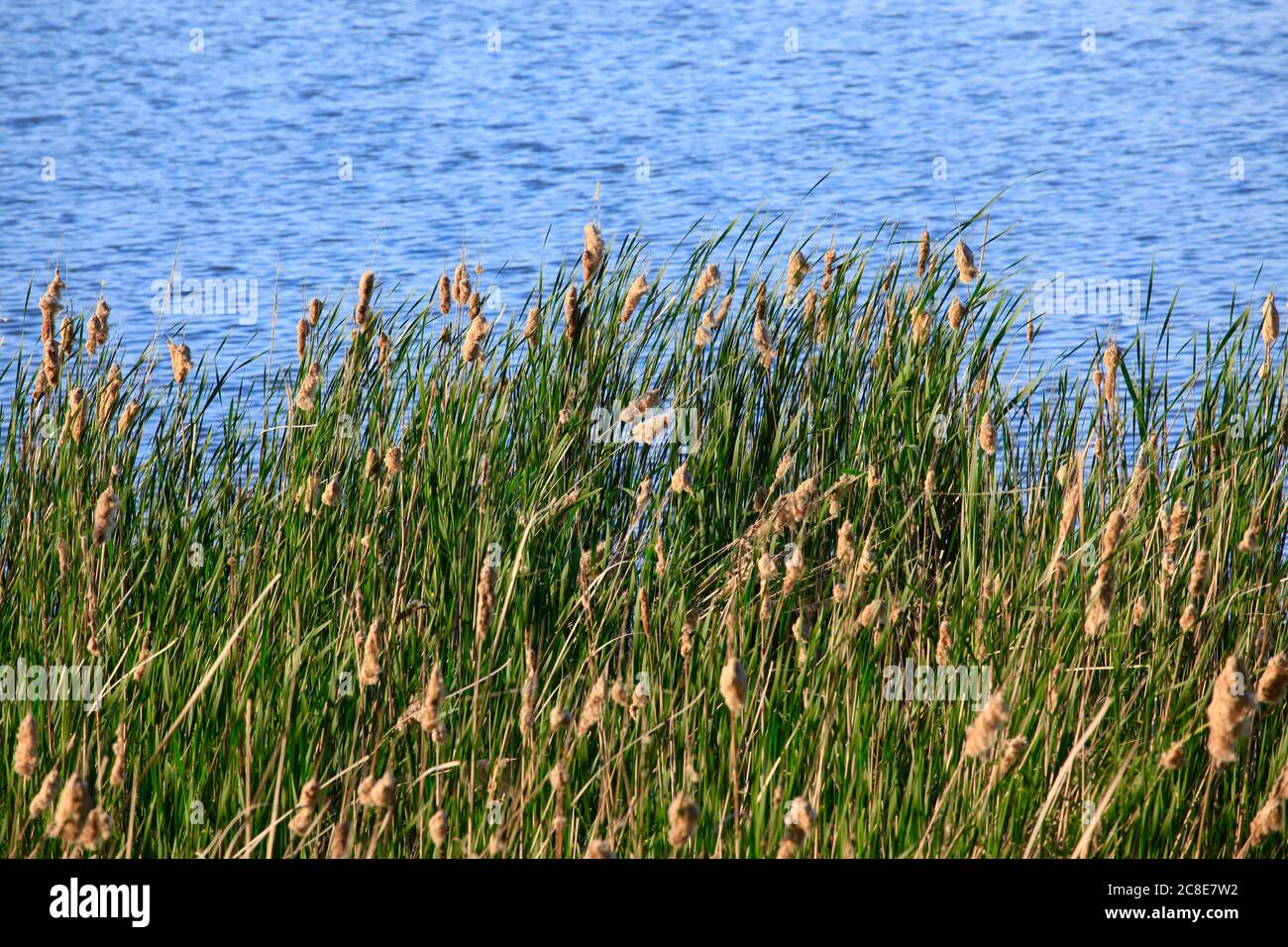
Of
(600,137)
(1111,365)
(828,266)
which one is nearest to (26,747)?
(1111,365)

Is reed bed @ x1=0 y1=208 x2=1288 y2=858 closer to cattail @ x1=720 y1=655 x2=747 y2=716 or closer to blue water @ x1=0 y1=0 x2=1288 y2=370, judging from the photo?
cattail @ x1=720 y1=655 x2=747 y2=716

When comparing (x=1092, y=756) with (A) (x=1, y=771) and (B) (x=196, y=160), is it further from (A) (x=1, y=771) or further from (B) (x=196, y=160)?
(B) (x=196, y=160)

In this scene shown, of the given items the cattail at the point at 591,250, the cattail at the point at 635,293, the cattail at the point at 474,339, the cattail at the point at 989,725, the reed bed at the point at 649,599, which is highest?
the cattail at the point at 591,250

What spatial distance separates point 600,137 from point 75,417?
11.5 meters

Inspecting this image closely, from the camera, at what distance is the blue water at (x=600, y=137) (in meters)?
10.8

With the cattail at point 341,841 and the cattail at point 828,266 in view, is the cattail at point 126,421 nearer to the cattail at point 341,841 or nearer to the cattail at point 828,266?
the cattail at point 828,266

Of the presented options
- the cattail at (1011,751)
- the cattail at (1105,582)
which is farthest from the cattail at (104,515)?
the cattail at (1105,582)

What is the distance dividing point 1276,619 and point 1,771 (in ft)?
10.8

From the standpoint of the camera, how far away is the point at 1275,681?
101 inches

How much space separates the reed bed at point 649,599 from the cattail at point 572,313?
12mm

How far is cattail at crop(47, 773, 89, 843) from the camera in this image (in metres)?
2.31

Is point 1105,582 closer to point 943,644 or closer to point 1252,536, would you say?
point 943,644
